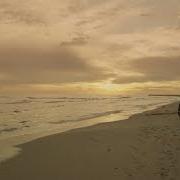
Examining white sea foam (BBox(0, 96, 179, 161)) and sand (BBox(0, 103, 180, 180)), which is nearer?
sand (BBox(0, 103, 180, 180))

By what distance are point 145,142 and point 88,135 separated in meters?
Answer: 3.88

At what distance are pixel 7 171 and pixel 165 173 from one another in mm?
4432

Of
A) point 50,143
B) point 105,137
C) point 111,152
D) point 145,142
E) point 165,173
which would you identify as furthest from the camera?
point 105,137

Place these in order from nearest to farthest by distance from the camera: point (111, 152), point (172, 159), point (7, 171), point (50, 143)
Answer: point (7, 171) < point (172, 159) < point (111, 152) < point (50, 143)

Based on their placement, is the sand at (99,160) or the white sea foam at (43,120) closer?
the sand at (99,160)

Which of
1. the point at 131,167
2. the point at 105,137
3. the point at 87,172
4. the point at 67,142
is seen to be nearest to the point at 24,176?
the point at 87,172

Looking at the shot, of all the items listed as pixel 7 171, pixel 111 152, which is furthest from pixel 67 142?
pixel 7 171

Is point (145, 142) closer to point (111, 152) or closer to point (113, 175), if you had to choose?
point (111, 152)

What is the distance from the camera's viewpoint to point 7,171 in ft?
30.0

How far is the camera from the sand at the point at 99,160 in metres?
8.65

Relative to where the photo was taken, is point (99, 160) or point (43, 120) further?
point (43, 120)

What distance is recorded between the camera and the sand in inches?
340

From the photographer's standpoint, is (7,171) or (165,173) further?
(7,171)

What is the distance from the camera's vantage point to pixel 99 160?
10.3 m
